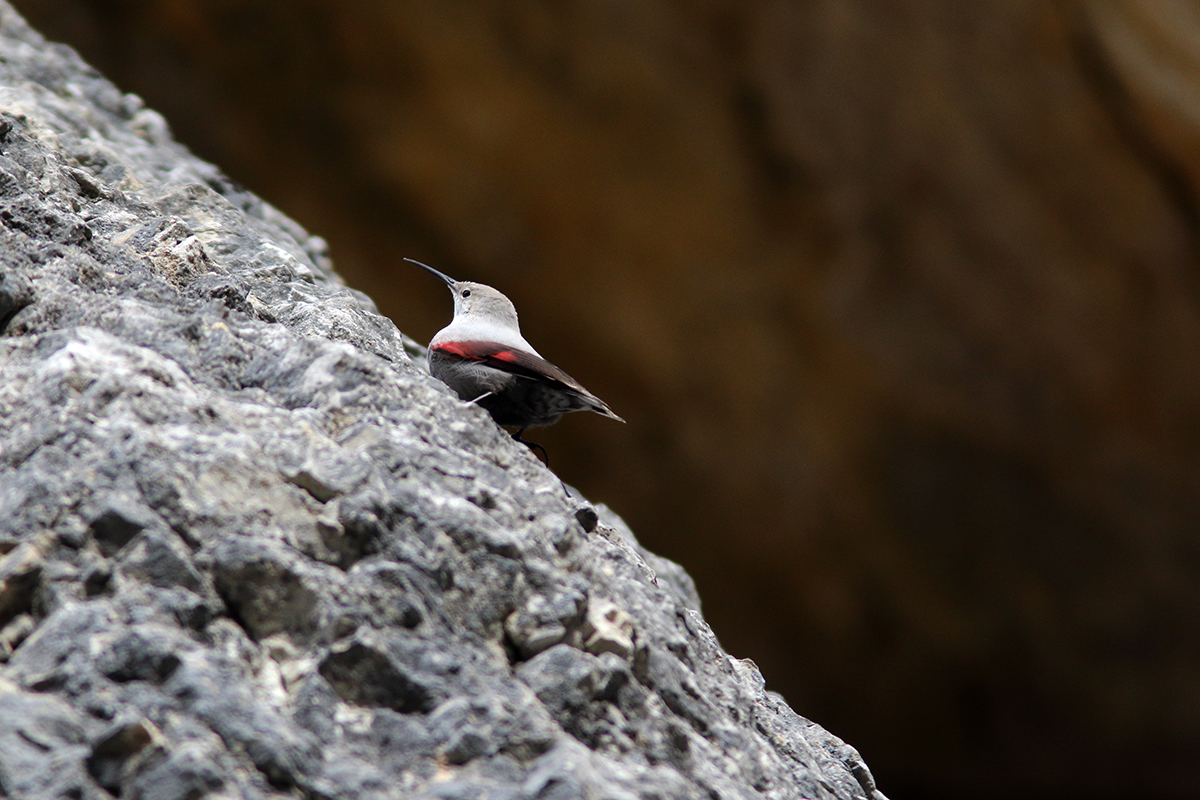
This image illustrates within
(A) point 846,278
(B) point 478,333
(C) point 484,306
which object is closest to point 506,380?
(B) point 478,333

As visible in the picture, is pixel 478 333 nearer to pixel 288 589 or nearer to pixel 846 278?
pixel 288 589

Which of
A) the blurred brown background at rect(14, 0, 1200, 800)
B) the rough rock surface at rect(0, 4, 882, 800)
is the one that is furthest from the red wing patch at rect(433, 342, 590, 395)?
the blurred brown background at rect(14, 0, 1200, 800)

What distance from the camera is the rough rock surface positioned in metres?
1.11

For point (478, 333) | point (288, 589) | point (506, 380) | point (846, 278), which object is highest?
point (846, 278)

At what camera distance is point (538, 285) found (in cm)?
604

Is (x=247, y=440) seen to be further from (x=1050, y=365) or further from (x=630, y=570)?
(x=1050, y=365)

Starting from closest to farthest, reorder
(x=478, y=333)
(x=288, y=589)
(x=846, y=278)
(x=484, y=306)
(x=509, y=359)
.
→ (x=288, y=589) → (x=509, y=359) → (x=478, y=333) → (x=484, y=306) → (x=846, y=278)

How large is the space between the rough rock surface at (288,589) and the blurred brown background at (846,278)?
4111 millimetres

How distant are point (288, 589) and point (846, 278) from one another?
504 centimetres

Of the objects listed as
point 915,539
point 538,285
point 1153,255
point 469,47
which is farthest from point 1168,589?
point 469,47

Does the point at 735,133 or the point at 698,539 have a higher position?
the point at 735,133

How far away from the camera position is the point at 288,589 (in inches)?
49.4

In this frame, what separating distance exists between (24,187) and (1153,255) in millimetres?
5690

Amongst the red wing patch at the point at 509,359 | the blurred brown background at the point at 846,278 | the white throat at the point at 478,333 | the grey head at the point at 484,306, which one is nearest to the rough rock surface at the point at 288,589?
the red wing patch at the point at 509,359
